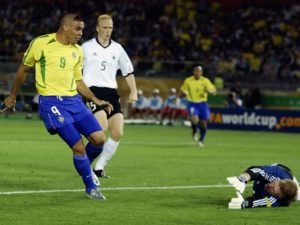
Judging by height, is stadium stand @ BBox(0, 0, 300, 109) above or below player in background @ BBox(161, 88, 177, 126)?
above

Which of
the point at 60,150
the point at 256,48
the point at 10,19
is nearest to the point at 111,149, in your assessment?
the point at 60,150

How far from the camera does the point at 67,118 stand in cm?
1254

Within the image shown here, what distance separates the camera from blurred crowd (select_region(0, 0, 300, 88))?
156ft

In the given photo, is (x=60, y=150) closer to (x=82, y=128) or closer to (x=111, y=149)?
(x=111, y=149)

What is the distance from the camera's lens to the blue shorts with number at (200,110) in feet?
97.3

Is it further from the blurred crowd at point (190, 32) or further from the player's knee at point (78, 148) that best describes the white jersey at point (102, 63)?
the blurred crowd at point (190, 32)

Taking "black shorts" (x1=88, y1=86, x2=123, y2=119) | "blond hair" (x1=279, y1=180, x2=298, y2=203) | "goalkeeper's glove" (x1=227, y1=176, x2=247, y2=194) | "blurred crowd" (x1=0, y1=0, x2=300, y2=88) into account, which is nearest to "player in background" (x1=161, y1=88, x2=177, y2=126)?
"blurred crowd" (x1=0, y1=0, x2=300, y2=88)

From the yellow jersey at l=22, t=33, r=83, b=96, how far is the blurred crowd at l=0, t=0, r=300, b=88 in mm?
32565

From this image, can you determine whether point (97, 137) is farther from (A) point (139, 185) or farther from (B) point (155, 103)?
(B) point (155, 103)

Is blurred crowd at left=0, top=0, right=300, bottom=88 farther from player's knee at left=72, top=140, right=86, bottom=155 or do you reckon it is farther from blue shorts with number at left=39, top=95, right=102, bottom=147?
player's knee at left=72, top=140, right=86, bottom=155

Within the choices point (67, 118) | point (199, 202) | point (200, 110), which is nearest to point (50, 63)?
point (67, 118)

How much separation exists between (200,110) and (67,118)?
17512mm

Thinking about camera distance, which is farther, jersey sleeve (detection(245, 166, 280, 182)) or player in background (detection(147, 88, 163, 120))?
player in background (detection(147, 88, 163, 120))

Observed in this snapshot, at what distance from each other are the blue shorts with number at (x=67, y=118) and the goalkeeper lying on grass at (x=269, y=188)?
231cm
